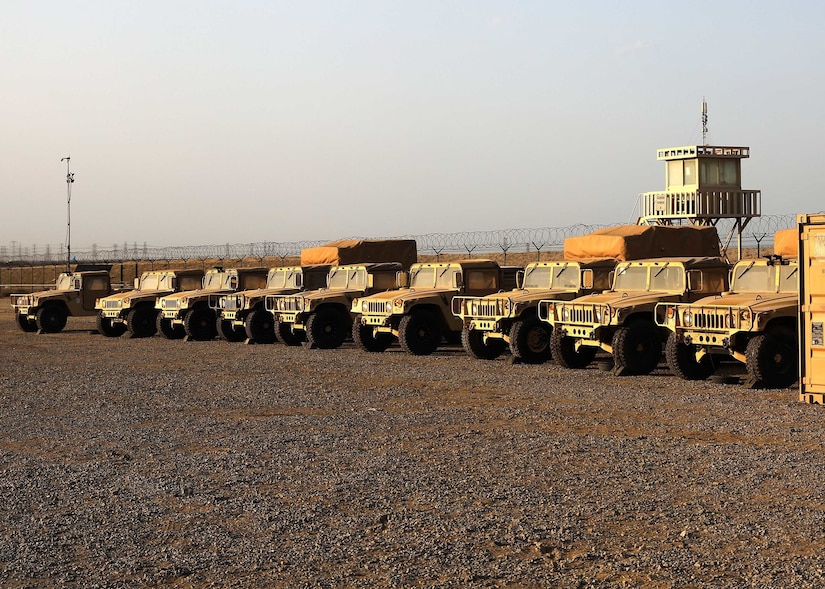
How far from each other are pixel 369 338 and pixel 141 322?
7819mm

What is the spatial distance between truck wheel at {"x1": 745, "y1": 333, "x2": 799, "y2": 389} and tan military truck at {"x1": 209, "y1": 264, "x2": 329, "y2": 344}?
11.5 m

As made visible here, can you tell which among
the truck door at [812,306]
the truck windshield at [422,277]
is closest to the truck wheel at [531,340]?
the truck windshield at [422,277]

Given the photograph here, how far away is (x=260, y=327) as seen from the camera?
22.5 metres

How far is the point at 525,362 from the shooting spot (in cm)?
1684

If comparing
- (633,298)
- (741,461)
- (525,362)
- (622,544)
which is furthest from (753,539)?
(525,362)

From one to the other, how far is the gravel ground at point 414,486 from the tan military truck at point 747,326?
41 cm

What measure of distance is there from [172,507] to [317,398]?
5.77 metres

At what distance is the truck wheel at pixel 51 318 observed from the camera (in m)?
27.9

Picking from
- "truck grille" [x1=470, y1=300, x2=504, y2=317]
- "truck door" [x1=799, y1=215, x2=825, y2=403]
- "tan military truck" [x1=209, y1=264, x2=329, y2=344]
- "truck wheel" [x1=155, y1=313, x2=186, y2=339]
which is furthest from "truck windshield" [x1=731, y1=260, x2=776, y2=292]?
"truck wheel" [x1=155, y1=313, x2=186, y2=339]

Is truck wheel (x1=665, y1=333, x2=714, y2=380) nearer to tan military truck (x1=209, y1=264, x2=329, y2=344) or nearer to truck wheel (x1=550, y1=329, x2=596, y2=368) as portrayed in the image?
truck wheel (x1=550, y1=329, x2=596, y2=368)

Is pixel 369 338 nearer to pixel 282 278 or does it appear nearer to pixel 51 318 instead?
pixel 282 278

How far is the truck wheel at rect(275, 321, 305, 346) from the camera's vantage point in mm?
21500

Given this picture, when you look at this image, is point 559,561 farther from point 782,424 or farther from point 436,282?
point 436,282

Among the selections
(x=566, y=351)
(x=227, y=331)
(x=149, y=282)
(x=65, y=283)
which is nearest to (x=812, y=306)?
(x=566, y=351)
